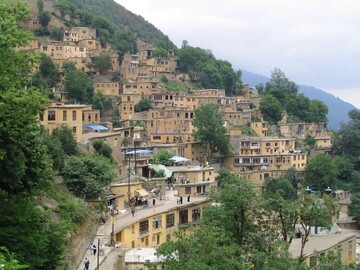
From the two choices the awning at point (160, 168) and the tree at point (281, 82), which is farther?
the tree at point (281, 82)

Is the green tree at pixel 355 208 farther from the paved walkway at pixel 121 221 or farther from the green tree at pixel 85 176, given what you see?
the green tree at pixel 85 176

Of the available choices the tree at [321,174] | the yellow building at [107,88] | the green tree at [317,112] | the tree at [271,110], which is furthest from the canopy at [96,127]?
the green tree at [317,112]

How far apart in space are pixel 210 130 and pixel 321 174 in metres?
11.3

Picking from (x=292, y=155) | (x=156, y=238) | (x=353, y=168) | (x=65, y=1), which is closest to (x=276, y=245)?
(x=156, y=238)

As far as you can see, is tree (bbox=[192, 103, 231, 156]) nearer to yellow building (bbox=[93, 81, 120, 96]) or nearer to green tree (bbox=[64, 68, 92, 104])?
green tree (bbox=[64, 68, 92, 104])

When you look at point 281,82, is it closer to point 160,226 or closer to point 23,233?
point 160,226

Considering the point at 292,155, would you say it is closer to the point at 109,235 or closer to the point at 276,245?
the point at 109,235

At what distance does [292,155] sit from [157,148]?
587 inches

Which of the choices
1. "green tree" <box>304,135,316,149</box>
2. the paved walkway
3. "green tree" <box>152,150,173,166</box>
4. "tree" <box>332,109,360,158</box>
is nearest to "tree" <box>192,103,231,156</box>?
"green tree" <box>152,150,173,166</box>

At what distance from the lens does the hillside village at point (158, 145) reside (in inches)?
1308

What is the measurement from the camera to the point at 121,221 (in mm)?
33188

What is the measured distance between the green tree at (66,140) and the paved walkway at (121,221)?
5467 mm

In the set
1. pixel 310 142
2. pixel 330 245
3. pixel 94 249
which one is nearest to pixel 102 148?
pixel 94 249

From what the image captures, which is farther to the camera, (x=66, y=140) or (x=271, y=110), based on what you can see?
(x=271, y=110)
